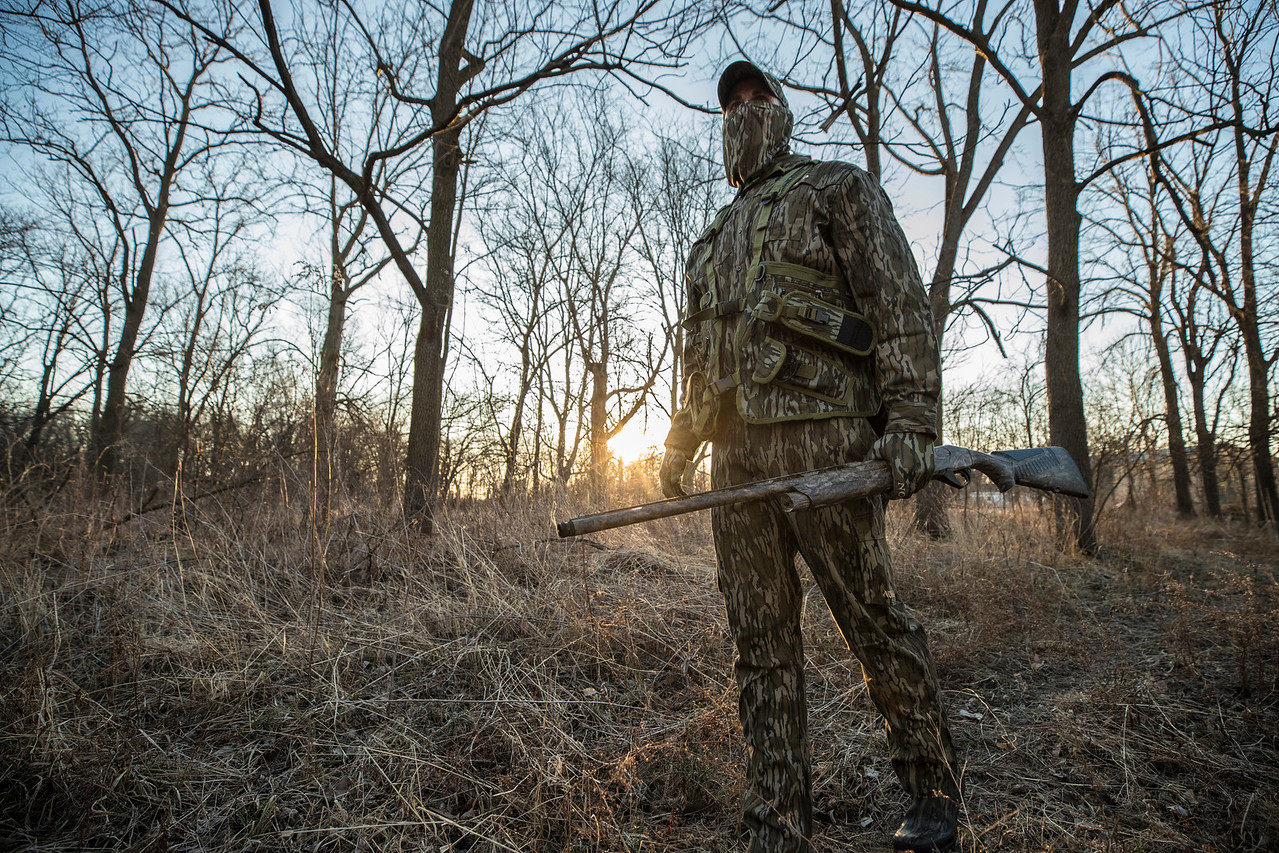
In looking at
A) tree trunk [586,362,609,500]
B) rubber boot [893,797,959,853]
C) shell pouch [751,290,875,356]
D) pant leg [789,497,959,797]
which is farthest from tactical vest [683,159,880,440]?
tree trunk [586,362,609,500]

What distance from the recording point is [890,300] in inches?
69.1

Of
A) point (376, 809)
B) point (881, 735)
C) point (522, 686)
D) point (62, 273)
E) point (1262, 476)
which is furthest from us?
point (62, 273)

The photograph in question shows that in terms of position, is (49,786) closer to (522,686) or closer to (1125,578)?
(522,686)

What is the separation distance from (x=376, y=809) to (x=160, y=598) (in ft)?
8.39

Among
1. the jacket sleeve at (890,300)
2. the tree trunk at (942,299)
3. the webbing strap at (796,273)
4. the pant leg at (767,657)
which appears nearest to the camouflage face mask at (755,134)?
the jacket sleeve at (890,300)

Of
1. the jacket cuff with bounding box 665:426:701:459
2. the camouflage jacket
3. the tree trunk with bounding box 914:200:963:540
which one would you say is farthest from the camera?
the tree trunk with bounding box 914:200:963:540

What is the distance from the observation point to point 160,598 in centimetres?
360

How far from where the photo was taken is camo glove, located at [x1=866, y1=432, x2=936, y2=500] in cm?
163

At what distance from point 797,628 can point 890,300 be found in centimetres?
108

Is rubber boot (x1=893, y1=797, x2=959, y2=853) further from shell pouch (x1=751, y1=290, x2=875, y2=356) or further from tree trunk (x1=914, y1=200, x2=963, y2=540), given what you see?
tree trunk (x1=914, y1=200, x2=963, y2=540)

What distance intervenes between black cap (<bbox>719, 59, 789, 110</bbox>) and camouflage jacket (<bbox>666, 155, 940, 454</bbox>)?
1.06 ft

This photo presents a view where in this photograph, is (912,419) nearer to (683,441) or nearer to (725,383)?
(725,383)

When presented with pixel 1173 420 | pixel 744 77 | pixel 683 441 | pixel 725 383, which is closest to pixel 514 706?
pixel 683 441

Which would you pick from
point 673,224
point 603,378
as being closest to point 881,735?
point 603,378
